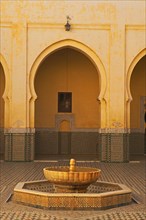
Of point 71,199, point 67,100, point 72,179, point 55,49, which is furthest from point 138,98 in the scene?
point 71,199

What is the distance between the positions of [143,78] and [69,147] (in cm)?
331

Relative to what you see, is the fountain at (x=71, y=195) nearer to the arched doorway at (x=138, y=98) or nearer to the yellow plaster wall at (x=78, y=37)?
the yellow plaster wall at (x=78, y=37)

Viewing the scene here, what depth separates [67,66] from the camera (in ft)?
50.6

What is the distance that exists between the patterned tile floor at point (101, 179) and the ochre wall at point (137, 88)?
5.83 feet

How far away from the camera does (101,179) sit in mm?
9398

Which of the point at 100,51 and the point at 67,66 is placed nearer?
the point at 100,51

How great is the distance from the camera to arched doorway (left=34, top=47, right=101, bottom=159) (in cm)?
1529

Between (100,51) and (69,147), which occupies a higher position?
(100,51)

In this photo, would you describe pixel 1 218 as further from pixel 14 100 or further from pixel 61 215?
pixel 14 100

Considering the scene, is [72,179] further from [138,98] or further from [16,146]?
[138,98]

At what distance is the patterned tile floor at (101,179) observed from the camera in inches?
224

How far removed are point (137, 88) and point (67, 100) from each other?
2323 millimetres

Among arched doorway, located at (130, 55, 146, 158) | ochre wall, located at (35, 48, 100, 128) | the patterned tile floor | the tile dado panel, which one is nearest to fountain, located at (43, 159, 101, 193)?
the patterned tile floor

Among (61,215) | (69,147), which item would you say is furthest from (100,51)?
(61,215)
